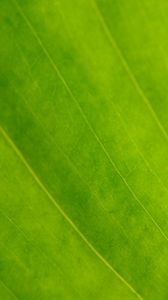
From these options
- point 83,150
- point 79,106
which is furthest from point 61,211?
point 79,106

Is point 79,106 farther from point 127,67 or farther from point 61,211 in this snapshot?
point 61,211

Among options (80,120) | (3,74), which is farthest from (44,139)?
(3,74)

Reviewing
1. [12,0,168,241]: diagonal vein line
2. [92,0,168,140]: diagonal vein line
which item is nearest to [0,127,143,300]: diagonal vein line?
[12,0,168,241]: diagonal vein line

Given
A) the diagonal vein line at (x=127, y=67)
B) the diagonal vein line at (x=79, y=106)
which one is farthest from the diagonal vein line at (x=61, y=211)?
the diagonal vein line at (x=127, y=67)

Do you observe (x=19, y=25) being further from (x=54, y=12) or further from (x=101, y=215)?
(x=101, y=215)

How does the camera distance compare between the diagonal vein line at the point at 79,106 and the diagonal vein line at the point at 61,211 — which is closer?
the diagonal vein line at the point at 79,106

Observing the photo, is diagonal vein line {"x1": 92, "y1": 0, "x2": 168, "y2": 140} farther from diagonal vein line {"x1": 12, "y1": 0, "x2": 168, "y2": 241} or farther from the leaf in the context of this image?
diagonal vein line {"x1": 12, "y1": 0, "x2": 168, "y2": 241}

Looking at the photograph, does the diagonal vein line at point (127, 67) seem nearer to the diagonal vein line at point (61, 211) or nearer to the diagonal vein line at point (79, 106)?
the diagonal vein line at point (79, 106)

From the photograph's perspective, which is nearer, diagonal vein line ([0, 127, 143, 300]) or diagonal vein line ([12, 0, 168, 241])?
diagonal vein line ([12, 0, 168, 241])
